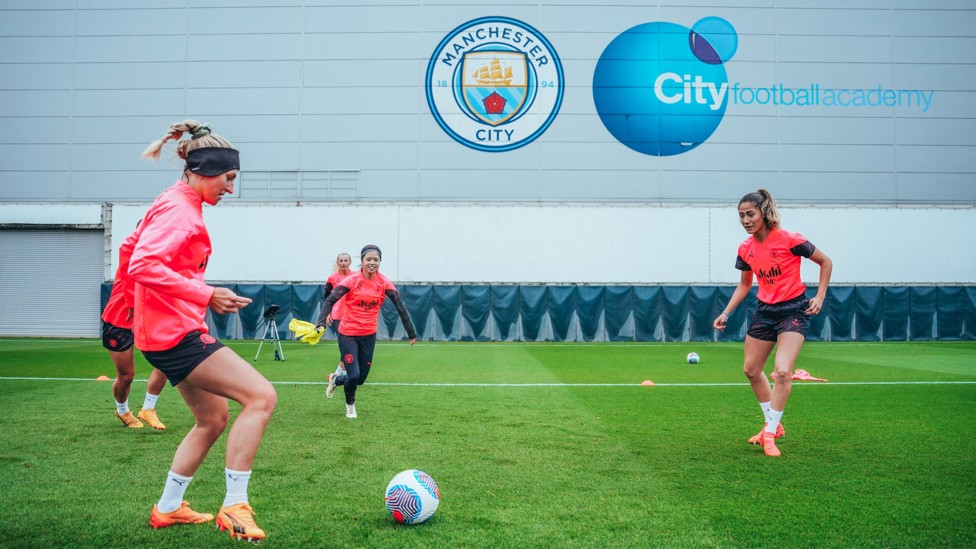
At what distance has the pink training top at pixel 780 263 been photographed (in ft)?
21.2

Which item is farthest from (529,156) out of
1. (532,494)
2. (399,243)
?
(532,494)

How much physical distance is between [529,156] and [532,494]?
21890 millimetres

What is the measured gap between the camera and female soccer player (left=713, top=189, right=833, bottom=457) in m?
6.34

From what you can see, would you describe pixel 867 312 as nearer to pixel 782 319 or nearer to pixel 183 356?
pixel 782 319

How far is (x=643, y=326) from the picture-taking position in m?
25.2

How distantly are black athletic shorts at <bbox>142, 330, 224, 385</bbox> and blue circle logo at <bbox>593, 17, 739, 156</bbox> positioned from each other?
23849 millimetres

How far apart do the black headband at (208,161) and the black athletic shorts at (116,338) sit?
11.8 ft

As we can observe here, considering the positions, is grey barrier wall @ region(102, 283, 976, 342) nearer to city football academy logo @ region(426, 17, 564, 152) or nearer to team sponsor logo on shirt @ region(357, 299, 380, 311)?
city football academy logo @ region(426, 17, 564, 152)

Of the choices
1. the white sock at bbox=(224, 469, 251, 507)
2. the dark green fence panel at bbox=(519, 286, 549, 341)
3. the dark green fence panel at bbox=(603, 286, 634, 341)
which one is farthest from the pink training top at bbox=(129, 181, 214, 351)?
the dark green fence panel at bbox=(603, 286, 634, 341)

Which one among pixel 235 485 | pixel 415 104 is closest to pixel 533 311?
pixel 415 104

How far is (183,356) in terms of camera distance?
3754 mm

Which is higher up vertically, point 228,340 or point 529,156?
point 529,156

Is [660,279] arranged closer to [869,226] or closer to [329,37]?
[869,226]

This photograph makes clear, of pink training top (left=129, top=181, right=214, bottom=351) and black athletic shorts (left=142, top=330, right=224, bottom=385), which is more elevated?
pink training top (left=129, top=181, right=214, bottom=351)
